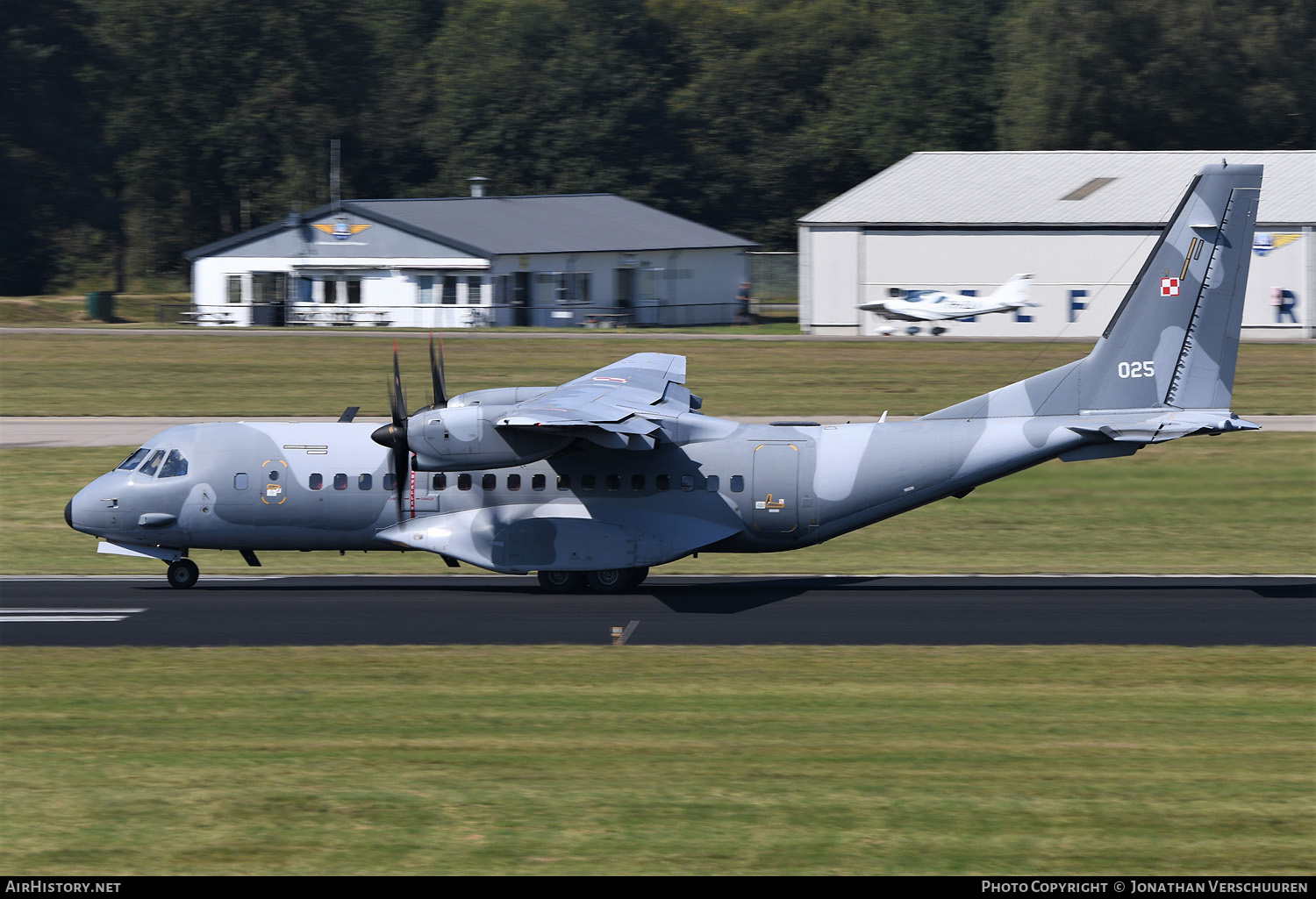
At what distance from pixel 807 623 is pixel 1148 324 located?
7591 millimetres

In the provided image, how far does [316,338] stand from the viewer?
6412 centimetres

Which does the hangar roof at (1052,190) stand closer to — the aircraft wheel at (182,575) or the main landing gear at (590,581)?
the main landing gear at (590,581)

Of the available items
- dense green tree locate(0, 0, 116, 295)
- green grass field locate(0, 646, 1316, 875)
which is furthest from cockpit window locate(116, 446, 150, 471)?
dense green tree locate(0, 0, 116, 295)

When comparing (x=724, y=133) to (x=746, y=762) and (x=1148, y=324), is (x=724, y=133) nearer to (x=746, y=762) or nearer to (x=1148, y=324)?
(x=1148, y=324)

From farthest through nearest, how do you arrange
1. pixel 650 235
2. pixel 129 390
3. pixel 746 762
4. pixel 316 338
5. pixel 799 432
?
pixel 650 235 < pixel 316 338 < pixel 129 390 < pixel 799 432 < pixel 746 762

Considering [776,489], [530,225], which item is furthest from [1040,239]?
[776,489]

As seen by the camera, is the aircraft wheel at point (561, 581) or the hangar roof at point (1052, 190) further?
the hangar roof at point (1052, 190)

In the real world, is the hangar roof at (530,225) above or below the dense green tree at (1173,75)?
below

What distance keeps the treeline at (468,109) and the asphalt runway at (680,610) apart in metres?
73.1

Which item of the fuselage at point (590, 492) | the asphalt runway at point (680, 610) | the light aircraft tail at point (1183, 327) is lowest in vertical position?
the asphalt runway at point (680, 610)

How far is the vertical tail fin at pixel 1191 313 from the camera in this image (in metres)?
23.8

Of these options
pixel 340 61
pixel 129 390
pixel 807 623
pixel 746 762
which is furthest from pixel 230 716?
pixel 340 61

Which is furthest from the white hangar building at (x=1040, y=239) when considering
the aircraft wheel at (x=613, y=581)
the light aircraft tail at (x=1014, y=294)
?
the aircraft wheel at (x=613, y=581)

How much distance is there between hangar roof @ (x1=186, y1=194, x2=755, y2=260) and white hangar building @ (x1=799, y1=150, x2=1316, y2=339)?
14.5 m
